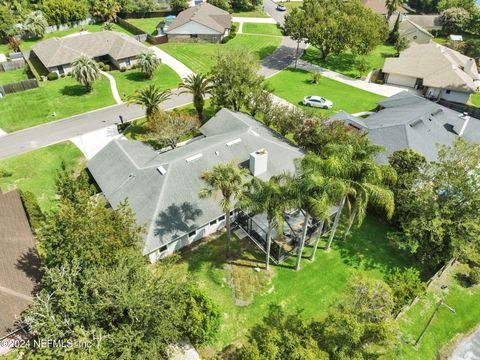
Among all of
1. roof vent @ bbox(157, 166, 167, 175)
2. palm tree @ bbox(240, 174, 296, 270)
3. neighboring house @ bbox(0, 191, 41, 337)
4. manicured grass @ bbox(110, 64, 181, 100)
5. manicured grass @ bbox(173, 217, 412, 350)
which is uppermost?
palm tree @ bbox(240, 174, 296, 270)

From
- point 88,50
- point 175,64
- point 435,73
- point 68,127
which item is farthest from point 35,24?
point 435,73

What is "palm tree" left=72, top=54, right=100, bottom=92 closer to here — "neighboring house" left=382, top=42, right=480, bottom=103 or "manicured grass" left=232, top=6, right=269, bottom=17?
"neighboring house" left=382, top=42, right=480, bottom=103

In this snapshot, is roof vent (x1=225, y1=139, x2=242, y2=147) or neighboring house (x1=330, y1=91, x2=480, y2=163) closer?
roof vent (x1=225, y1=139, x2=242, y2=147)

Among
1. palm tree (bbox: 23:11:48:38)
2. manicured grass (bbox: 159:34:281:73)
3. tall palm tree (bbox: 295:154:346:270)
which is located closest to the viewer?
tall palm tree (bbox: 295:154:346:270)

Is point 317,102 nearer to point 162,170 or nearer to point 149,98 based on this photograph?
point 149,98

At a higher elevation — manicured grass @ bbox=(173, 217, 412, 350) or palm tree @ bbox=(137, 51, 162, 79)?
palm tree @ bbox=(137, 51, 162, 79)

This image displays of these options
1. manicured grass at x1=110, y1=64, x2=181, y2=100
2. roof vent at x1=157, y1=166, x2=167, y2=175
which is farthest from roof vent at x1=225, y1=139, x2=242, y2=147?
manicured grass at x1=110, y1=64, x2=181, y2=100
